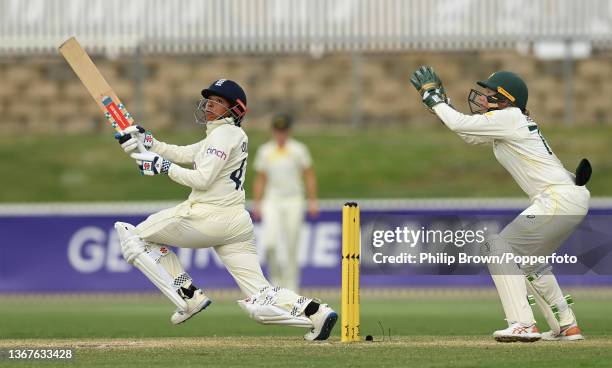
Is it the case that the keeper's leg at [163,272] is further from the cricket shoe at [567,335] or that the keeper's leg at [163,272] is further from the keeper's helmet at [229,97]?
the cricket shoe at [567,335]

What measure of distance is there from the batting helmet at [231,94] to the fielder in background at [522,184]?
1.29 meters

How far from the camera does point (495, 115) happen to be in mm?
10422

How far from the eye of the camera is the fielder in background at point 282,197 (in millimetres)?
17828

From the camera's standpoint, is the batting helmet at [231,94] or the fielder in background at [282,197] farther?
the fielder in background at [282,197]

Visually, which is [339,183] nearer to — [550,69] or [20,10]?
[550,69]

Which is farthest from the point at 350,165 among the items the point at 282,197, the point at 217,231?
the point at 217,231

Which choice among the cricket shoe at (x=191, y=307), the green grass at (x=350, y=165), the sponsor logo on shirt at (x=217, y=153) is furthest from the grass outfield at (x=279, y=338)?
the green grass at (x=350, y=165)

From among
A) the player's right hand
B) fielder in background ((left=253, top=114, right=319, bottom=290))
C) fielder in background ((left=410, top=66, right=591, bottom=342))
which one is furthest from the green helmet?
fielder in background ((left=253, top=114, right=319, bottom=290))

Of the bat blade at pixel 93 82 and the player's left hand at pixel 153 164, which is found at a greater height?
the bat blade at pixel 93 82

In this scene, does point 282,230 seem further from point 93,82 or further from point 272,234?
point 93,82

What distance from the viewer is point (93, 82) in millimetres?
11062

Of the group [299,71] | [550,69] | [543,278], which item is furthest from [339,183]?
[543,278]

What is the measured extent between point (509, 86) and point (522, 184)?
2.33ft

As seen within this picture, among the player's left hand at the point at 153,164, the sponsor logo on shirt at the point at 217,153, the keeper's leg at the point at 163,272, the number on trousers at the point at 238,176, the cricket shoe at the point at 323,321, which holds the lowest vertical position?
the cricket shoe at the point at 323,321
